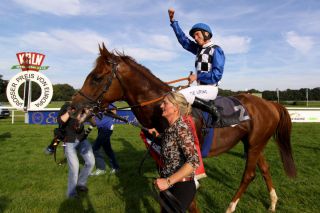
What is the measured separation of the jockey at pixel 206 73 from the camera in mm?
3936

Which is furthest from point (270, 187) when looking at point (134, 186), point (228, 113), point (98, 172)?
point (98, 172)

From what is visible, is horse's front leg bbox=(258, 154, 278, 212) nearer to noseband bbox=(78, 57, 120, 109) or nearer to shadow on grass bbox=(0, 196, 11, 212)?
noseband bbox=(78, 57, 120, 109)

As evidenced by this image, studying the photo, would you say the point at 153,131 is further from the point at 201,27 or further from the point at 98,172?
the point at 98,172

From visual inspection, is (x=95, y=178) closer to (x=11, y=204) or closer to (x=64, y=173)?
(x=64, y=173)

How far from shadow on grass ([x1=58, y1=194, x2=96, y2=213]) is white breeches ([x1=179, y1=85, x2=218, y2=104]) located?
252cm

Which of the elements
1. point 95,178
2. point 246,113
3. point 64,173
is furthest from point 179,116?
point 64,173

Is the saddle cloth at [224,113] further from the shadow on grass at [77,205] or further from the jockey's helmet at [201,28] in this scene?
the shadow on grass at [77,205]

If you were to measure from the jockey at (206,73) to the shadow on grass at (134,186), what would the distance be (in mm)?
1352

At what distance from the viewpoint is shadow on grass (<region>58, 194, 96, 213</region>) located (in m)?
4.67

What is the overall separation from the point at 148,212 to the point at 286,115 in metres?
3.23

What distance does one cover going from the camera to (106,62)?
3.49 meters

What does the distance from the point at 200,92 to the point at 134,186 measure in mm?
2859

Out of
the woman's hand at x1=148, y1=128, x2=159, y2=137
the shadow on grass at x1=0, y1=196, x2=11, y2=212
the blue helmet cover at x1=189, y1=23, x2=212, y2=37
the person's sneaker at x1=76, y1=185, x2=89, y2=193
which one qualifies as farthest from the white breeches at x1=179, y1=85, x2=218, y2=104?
the shadow on grass at x1=0, y1=196, x2=11, y2=212

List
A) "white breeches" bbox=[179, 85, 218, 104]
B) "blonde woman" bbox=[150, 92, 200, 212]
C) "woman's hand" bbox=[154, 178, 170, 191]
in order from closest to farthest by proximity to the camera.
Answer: "woman's hand" bbox=[154, 178, 170, 191] < "blonde woman" bbox=[150, 92, 200, 212] < "white breeches" bbox=[179, 85, 218, 104]
